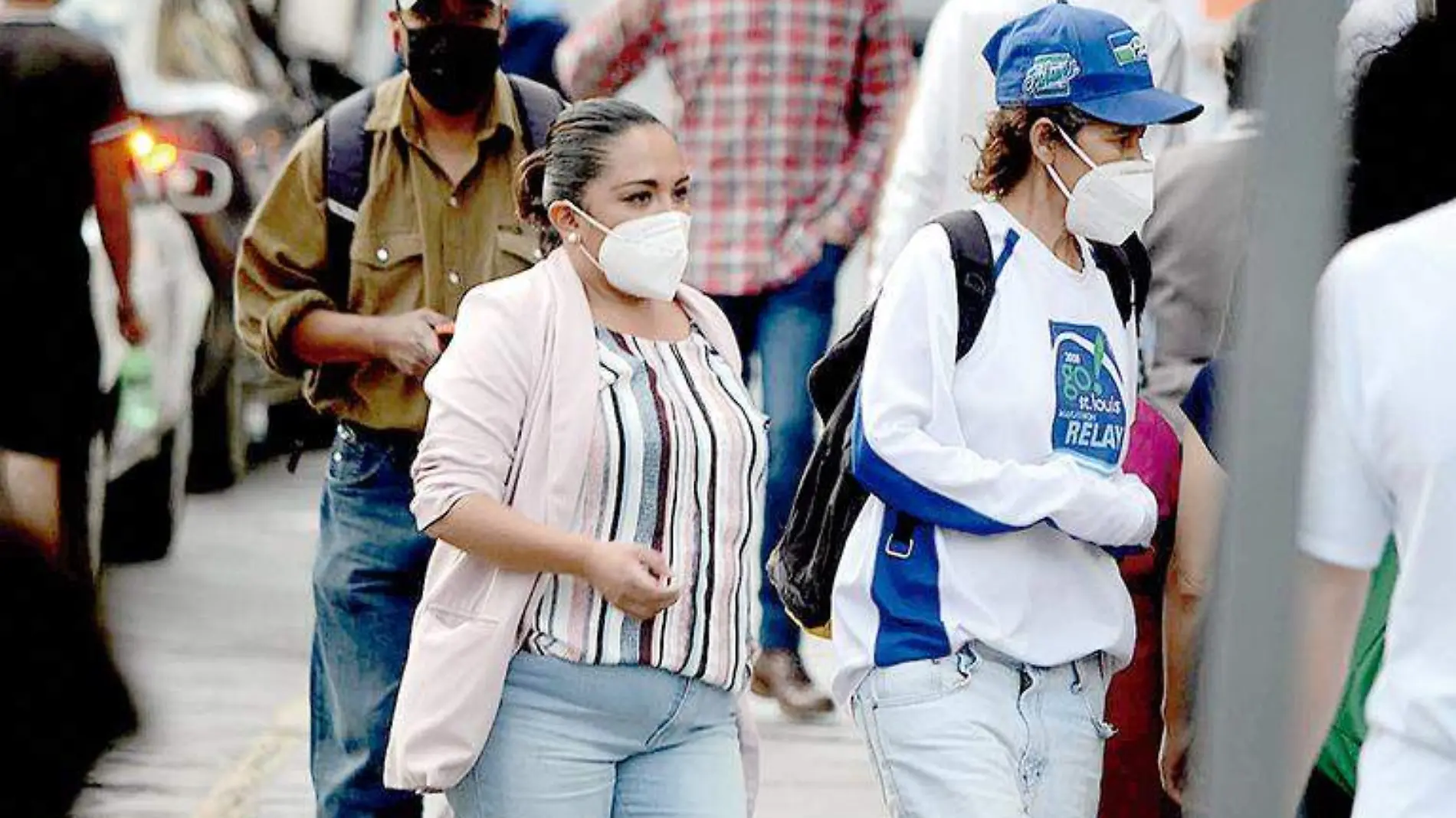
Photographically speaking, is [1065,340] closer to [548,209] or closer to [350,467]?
[548,209]

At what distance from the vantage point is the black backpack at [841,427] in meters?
4.33

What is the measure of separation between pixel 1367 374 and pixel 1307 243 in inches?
25.0

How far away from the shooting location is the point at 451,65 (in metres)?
5.19

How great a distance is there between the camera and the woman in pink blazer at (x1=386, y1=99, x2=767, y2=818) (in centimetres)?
430

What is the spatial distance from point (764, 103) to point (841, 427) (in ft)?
9.20

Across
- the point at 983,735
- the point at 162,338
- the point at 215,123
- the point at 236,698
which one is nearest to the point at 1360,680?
the point at 983,735

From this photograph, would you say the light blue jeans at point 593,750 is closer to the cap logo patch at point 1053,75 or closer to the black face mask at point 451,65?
the cap logo patch at point 1053,75

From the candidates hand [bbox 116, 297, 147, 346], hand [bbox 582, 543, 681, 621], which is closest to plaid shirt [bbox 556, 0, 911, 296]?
hand [bbox 116, 297, 147, 346]

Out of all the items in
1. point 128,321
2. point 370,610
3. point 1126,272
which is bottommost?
point 128,321

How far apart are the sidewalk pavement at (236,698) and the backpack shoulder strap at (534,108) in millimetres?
1103

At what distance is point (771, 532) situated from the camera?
24.1 feet

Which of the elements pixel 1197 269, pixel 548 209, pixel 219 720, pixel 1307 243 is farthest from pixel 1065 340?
pixel 219 720

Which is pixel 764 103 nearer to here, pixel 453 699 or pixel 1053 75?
pixel 1053 75

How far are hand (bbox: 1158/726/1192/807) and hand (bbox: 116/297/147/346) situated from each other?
3.69m
